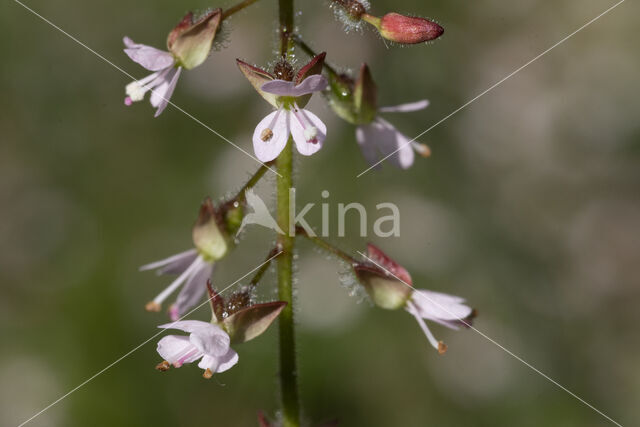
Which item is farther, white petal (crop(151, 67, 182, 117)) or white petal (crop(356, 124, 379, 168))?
white petal (crop(356, 124, 379, 168))

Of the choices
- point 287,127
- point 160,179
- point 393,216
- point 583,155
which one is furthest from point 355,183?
point 287,127

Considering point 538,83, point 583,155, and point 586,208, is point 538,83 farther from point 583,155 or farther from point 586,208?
point 586,208

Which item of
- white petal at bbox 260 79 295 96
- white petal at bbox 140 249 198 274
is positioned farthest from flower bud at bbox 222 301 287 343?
white petal at bbox 260 79 295 96

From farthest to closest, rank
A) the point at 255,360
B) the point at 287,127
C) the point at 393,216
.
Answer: the point at 393,216
the point at 255,360
the point at 287,127

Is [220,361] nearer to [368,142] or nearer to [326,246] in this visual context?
[326,246]

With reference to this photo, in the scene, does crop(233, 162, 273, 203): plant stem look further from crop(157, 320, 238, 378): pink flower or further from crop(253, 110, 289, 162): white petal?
crop(157, 320, 238, 378): pink flower

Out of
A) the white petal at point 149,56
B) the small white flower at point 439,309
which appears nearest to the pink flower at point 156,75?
the white petal at point 149,56
